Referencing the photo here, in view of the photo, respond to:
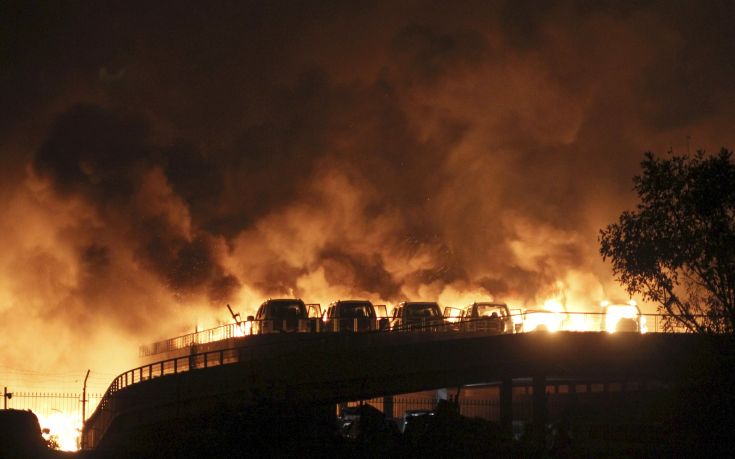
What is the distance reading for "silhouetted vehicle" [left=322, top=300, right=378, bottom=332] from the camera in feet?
177

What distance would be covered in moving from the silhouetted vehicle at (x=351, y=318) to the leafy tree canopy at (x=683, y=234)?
15304 millimetres

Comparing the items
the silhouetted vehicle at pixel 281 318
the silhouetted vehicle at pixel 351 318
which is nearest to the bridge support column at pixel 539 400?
the silhouetted vehicle at pixel 351 318

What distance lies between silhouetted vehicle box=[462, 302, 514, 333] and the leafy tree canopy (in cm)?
631

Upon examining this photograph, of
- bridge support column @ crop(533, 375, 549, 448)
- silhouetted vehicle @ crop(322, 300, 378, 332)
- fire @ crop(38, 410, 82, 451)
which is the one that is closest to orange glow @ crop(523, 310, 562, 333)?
bridge support column @ crop(533, 375, 549, 448)

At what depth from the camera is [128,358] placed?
8250 centimetres

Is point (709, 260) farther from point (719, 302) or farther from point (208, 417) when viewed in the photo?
point (208, 417)

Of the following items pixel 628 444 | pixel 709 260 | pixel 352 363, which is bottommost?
pixel 628 444

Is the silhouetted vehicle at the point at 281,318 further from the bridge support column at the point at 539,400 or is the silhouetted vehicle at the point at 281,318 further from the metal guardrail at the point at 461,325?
the bridge support column at the point at 539,400

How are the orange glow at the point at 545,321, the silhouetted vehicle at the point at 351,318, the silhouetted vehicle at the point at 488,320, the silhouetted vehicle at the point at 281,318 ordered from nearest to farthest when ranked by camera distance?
the silhouetted vehicle at the point at 488,320
the orange glow at the point at 545,321
the silhouetted vehicle at the point at 351,318
the silhouetted vehicle at the point at 281,318

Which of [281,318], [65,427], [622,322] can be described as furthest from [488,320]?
[65,427]

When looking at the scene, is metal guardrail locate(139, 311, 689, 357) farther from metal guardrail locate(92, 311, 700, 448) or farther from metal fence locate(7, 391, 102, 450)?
metal fence locate(7, 391, 102, 450)

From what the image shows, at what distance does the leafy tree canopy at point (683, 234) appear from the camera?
3819cm

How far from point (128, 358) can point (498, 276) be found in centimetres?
2851

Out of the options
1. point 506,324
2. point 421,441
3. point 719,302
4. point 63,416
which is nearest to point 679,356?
point 719,302
